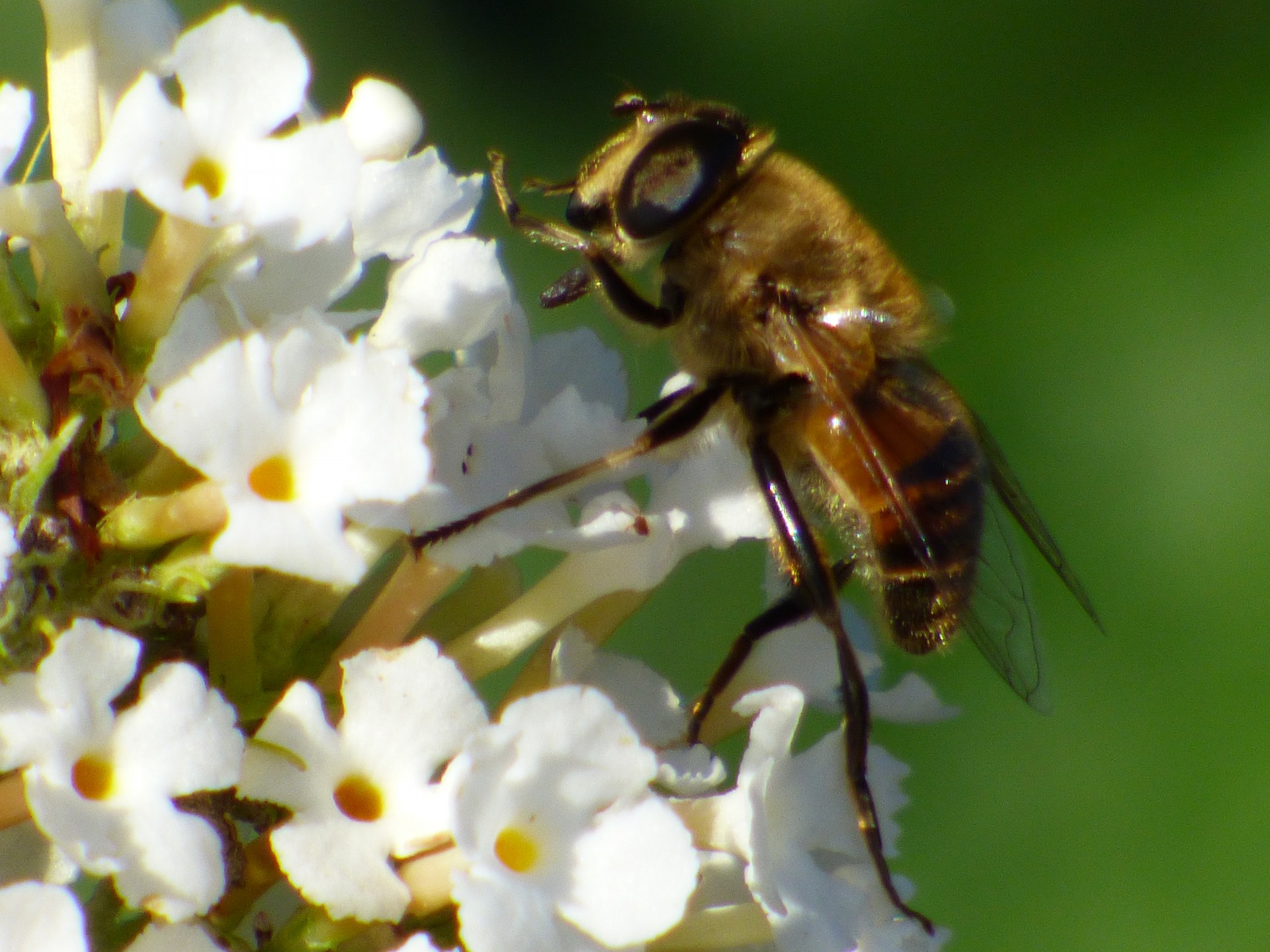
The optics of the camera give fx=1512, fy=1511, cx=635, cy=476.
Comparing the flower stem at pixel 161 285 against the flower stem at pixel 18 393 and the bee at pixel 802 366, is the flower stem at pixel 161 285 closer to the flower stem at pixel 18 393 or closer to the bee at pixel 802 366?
the flower stem at pixel 18 393

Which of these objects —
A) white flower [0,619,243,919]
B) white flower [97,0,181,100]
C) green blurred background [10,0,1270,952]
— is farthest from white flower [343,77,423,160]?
green blurred background [10,0,1270,952]

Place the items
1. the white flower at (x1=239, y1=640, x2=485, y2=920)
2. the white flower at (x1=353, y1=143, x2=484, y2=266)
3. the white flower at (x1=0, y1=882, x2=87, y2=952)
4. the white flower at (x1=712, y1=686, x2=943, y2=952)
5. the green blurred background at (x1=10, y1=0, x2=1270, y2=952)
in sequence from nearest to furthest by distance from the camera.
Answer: the white flower at (x1=0, y1=882, x2=87, y2=952), the white flower at (x1=239, y1=640, x2=485, y2=920), the white flower at (x1=712, y1=686, x2=943, y2=952), the white flower at (x1=353, y1=143, x2=484, y2=266), the green blurred background at (x1=10, y1=0, x2=1270, y2=952)

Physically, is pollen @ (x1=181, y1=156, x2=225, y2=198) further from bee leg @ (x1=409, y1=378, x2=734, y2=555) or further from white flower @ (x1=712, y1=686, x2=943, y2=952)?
white flower @ (x1=712, y1=686, x2=943, y2=952)

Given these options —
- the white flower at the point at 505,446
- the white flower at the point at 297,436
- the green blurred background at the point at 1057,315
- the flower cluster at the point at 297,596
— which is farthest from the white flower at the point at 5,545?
the green blurred background at the point at 1057,315

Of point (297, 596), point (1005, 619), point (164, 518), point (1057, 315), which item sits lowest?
point (1057, 315)

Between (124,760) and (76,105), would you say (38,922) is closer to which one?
(124,760)

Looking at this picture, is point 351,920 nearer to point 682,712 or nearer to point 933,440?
point 682,712

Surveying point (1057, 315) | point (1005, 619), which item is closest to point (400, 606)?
point (1005, 619)
